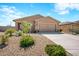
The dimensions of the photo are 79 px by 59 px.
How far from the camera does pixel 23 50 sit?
7.41 meters

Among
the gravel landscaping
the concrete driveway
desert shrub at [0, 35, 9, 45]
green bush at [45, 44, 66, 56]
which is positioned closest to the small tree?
the gravel landscaping

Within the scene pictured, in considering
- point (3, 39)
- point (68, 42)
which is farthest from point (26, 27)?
point (68, 42)

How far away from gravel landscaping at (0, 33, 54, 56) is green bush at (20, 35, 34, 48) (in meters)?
0.16

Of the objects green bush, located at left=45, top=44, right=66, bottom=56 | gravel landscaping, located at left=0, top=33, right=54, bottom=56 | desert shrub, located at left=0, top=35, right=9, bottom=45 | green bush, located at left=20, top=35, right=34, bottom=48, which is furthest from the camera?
desert shrub, located at left=0, top=35, right=9, bottom=45

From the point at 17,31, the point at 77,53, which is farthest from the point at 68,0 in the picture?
the point at 17,31

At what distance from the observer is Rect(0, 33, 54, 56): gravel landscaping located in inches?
281

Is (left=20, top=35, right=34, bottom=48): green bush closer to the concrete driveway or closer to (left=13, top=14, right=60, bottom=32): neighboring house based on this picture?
(left=13, top=14, right=60, bottom=32): neighboring house

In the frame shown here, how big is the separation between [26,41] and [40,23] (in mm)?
2250

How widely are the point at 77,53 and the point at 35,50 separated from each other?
143 centimetres

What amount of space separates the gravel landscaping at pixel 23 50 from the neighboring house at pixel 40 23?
19.7 inches

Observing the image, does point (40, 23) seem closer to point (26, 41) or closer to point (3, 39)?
point (26, 41)

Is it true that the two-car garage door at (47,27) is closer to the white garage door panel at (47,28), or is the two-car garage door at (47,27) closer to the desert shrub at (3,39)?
the white garage door panel at (47,28)

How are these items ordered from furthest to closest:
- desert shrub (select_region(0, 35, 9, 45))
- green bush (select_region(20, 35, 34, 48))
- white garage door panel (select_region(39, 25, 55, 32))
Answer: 1. white garage door panel (select_region(39, 25, 55, 32))
2. desert shrub (select_region(0, 35, 9, 45))
3. green bush (select_region(20, 35, 34, 48))

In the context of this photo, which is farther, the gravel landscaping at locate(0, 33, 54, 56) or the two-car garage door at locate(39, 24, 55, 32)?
the two-car garage door at locate(39, 24, 55, 32)
